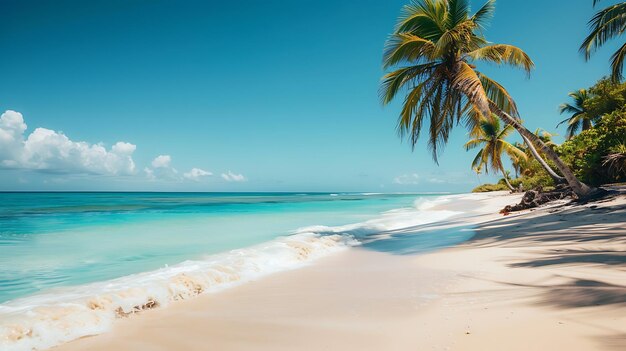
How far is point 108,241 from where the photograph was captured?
1009 cm

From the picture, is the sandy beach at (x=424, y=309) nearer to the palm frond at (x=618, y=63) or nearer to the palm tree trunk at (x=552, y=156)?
the palm tree trunk at (x=552, y=156)

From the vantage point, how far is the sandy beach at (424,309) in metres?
2.31

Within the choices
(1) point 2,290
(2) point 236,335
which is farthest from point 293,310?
(1) point 2,290

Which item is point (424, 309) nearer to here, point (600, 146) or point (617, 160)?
point (617, 160)

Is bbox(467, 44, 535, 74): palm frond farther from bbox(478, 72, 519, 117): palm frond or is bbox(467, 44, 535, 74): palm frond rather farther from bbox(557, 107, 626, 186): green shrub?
bbox(557, 107, 626, 186): green shrub

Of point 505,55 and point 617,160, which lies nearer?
point 505,55

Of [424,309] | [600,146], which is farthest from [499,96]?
[424,309]

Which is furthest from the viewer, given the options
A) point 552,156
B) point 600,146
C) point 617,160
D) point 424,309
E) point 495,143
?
point 495,143

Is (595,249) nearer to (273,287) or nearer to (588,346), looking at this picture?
(588,346)

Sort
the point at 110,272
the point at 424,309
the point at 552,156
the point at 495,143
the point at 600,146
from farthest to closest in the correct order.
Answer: the point at 495,143
the point at 600,146
the point at 552,156
the point at 110,272
the point at 424,309

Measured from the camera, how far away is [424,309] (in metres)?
3.02

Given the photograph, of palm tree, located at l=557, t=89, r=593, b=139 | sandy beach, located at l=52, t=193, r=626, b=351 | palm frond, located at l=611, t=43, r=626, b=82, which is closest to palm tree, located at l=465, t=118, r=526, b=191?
palm tree, located at l=557, t=89, r=593, b=139

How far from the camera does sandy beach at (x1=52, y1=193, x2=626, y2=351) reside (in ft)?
7.58

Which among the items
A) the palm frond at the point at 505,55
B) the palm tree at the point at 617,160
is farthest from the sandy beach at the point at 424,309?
the palm tree at the point at 617,160
